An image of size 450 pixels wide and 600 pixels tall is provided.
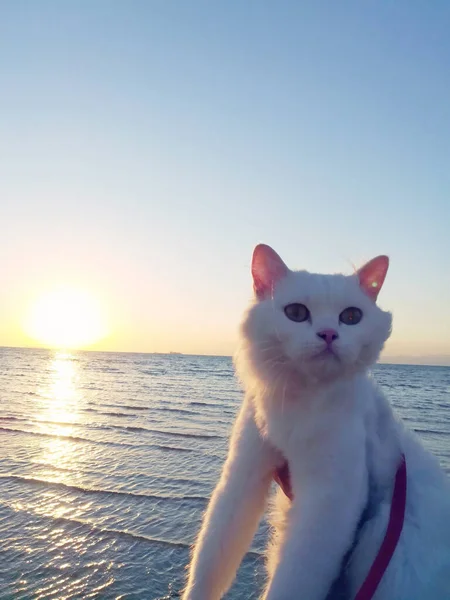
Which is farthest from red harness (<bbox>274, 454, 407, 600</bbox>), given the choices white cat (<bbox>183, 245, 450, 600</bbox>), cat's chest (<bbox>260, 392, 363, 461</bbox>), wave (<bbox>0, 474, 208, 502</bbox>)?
wave (<bbox>0, 474, 208, 502</bbox>)

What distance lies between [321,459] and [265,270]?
71 cm

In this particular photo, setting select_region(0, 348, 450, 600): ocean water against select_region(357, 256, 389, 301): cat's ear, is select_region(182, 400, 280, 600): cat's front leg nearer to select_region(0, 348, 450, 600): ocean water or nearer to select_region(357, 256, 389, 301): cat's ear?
select_region(357, 256, 389, 301): cat's ear

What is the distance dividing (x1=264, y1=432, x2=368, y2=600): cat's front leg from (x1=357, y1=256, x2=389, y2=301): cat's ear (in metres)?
0.63

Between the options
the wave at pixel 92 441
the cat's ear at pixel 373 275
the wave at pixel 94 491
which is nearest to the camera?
the cat's ear at pixel 373 275

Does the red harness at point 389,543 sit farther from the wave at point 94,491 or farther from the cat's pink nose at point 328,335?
the wave at point 94,491

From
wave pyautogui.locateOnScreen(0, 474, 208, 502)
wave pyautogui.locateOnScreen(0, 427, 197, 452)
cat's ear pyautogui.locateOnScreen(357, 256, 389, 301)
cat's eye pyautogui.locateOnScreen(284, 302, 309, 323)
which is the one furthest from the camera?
wave pyautogui.locateOnScreen(0, 427, 197, 452)

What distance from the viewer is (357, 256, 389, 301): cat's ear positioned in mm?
1909

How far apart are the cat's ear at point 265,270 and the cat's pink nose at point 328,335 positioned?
28 cm

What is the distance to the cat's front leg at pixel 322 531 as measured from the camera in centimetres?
150

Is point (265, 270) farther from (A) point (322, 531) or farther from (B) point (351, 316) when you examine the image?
(A) point (322, 531)

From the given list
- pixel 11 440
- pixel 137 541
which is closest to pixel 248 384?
pixel 137 541

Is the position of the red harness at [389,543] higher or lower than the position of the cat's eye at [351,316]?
lower

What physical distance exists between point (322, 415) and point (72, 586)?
104 inches

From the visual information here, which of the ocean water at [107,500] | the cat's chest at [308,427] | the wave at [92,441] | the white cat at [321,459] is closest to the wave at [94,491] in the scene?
the ocean water at [107,500]
